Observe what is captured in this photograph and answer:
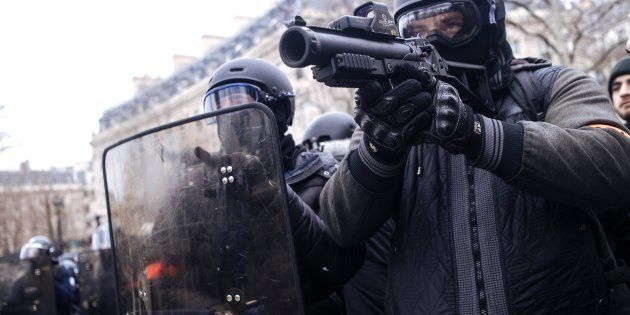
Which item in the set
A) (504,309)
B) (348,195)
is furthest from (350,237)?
(504,309)

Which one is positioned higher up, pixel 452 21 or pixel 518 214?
pixel 452 21

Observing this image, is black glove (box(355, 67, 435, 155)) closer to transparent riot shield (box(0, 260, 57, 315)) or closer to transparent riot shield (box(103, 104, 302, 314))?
transparent riot shield (box(103, 104, 302, 314))

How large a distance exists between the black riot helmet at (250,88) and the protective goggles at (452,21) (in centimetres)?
123

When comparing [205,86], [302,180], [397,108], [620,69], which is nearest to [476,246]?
[397,108]

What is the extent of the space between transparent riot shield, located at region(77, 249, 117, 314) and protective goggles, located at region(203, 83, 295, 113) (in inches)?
139

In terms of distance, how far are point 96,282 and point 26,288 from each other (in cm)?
145

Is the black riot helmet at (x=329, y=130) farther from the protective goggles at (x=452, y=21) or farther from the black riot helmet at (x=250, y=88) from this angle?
the protective goggles at (x=452, y=21)

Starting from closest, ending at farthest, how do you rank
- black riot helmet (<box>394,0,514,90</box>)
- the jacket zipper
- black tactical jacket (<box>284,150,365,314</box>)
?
the jacket zipper
black riot helmet (<box>394,0,514,90</box>)
black tactical jacket (<box>284,150,365,314</box>)

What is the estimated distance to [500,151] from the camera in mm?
1640

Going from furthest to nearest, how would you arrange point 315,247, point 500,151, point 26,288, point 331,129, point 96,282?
point 96,282, point 331,129, point 26,288, point 315,247, point 500,151

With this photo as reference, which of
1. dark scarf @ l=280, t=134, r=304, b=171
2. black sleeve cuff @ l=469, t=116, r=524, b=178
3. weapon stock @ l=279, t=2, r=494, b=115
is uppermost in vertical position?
weapon stock @ l=279, t=2, r=494, b=115

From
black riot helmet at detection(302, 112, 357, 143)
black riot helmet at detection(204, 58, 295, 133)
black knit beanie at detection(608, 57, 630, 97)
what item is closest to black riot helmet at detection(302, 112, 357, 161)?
black riot helmet at detection(302, 112, 357, 143)

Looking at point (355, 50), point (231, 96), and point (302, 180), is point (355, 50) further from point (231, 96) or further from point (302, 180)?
point (231, 96)

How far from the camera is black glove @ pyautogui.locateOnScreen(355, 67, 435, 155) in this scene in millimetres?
1549
